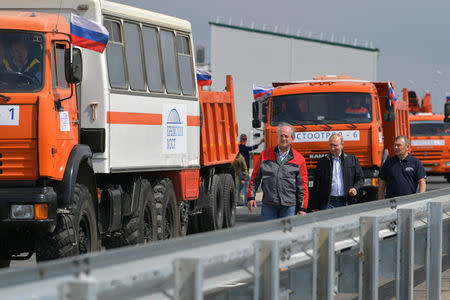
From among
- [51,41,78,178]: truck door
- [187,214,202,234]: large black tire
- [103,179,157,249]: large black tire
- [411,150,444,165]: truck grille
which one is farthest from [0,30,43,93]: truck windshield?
[411,150,444,165]: truck grille

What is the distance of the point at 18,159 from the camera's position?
1067 centimetres

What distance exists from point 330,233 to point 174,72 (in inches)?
347

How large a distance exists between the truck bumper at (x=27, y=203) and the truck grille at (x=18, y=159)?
14 centimetres

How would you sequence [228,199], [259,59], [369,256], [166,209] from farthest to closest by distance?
[259,59]
[228,199]
[166,209]
[369,256]

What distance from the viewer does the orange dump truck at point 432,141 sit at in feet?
130

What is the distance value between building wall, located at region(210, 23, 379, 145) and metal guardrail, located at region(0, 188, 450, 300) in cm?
6140

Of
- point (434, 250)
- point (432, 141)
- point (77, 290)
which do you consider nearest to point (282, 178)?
point (434, 250)

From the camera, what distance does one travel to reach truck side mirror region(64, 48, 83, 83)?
35.4 ft

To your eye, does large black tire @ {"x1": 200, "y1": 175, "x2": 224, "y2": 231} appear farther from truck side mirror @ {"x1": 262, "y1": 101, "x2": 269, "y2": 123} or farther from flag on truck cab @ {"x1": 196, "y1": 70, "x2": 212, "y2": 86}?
truck side mirror @ {"x1": 262, "y1": 101, "x2": 269, "y2": 123}

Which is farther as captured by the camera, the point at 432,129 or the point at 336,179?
the point at 432,129

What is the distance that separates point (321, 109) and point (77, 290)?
17.7 m

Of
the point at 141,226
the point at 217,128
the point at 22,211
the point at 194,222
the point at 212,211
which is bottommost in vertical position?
the point at 194,222

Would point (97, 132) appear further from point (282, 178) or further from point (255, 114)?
point (255, 114)

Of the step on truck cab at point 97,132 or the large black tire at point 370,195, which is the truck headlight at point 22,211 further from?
the large black tire at point 370,195
